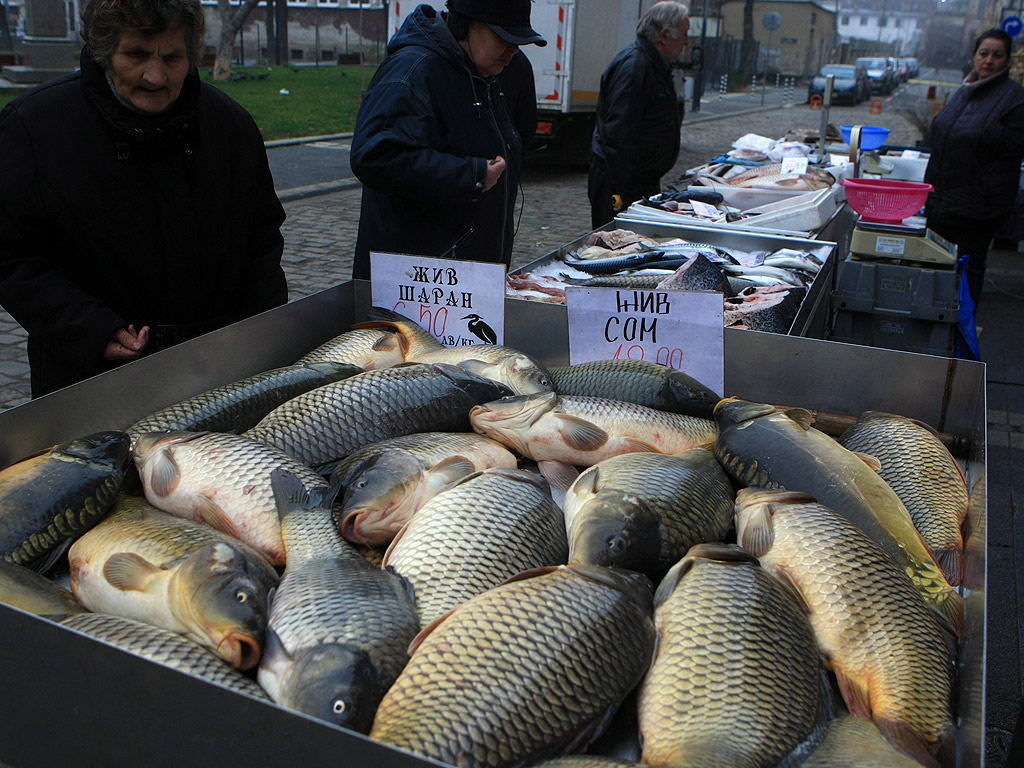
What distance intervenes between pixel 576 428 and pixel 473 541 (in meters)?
0.49

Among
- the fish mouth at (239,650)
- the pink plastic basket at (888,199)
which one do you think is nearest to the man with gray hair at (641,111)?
the pink plastic basket at (888,199)

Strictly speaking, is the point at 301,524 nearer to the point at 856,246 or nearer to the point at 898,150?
the point at 856,246

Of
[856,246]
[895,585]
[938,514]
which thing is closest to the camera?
[895,585]

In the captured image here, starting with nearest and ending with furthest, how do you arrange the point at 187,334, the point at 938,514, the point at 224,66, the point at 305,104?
the point at 938,514 < the point at 187,334 < the point at 305,104 < the point at 224,66

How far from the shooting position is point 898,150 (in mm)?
9281

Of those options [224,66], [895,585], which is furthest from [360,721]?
[224,66]

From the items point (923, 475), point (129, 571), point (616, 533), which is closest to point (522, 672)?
point (616, 533)

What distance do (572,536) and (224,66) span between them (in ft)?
97.2

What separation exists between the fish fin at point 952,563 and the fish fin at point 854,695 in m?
0.44

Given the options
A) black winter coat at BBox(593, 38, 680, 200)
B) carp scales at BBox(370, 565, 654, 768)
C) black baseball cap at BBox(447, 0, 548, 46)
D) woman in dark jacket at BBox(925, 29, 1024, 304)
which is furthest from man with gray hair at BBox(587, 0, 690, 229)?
carp scales at BBox(370, 565, 654, 768)

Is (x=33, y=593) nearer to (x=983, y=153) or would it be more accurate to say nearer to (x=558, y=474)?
(x=558, y=474)

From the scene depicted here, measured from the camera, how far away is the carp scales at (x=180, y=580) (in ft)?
3.94

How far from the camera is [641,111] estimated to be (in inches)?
247

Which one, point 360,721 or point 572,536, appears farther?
point 572,536
